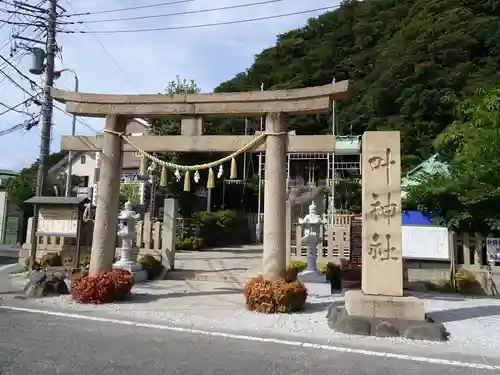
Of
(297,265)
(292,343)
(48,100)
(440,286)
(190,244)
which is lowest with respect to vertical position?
(292,343)

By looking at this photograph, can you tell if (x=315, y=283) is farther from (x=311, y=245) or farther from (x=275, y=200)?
(x=275, y=200)

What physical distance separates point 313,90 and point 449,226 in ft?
19.8

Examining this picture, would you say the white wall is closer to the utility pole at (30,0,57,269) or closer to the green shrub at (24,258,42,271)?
the utility pole at (30,0,57,269)

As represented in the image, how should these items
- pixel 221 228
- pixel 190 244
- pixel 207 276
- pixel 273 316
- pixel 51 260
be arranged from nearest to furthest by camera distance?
pixel 273 316, pixel 207 276, pixel 51 260, pixel 190 244, pixel 221 228

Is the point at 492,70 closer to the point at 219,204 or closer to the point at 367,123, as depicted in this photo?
the point at 367,123

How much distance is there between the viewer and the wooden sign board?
13219mm

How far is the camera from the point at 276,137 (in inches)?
373

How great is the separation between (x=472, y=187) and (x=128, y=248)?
34.1ft

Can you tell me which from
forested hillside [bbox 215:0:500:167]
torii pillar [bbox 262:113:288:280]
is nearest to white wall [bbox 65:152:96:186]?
forested hillside [bbox 215:0:500:167]

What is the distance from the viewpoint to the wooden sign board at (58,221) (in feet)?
43.4

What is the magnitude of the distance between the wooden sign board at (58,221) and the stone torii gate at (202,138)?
11.6 ft

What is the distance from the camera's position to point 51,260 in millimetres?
14133

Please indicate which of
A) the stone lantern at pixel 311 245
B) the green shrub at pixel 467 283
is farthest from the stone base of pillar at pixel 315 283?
the green shrub at pixel 467 283

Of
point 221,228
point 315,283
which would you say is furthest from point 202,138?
point 221,228
